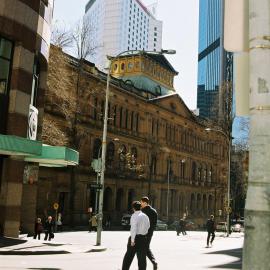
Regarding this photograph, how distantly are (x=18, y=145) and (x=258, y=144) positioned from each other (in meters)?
15.2

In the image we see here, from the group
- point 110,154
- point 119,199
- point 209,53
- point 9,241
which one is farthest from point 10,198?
point 209,53

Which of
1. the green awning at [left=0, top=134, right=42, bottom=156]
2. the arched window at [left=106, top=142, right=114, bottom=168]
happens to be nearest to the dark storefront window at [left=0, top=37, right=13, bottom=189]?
the green awning at [left=0, top=134, right=42, bottom=156]

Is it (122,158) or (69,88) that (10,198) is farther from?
(122,158)

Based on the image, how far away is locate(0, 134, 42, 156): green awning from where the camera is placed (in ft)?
54.6

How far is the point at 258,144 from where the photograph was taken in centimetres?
298

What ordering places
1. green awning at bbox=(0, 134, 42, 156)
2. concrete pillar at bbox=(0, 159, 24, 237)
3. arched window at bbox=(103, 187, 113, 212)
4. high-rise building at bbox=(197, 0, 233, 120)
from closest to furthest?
1. green awning at bbox=(0, 134, 42, 156)
2. concrete pillar at bbox=(0, 159, 24, 237)
3. arched window at bbox=(103, 187, 113, 212)
4. high-rise building at bbox=(197, 0, 233, 120)

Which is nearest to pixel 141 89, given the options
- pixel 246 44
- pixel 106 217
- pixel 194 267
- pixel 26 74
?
pixel 106 217

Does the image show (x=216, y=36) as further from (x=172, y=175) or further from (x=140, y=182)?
(x=140, y=182)

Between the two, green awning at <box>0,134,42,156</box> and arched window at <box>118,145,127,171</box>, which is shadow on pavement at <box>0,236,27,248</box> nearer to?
green awning at <box>0,134,42,156</box>

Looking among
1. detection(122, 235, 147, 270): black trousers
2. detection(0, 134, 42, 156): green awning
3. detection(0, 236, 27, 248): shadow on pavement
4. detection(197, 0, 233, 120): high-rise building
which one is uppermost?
detection(197, 0, 233, 120): high-rise building

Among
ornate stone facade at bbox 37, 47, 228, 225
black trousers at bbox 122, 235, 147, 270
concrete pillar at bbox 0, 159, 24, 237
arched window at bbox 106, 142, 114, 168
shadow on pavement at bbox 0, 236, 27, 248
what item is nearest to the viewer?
black trousers at bbox 122, 235, 147, 270

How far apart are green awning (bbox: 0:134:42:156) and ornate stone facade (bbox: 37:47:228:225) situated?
17642 mm

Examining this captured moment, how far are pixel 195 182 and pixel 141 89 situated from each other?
22269 mm

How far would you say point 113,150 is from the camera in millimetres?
58031
